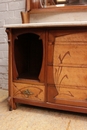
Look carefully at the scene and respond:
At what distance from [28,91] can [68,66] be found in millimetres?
410

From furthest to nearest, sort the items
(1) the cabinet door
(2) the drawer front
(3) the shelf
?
(3) the shelf < (2) the drawer front < (1) the cabinet door

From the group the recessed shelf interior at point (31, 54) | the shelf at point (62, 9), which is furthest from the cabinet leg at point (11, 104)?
the shelf at point (62, 9)

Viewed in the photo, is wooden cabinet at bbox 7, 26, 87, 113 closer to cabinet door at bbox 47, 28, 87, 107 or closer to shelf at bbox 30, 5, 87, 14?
cabinet door at bbox 47, 28, 87, 107

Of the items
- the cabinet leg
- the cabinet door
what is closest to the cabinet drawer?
the cabinet door

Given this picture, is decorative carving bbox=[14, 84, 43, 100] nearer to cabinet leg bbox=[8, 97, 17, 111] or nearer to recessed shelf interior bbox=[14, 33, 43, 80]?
cabinet leg bbox=[8, 97, 17, 111]

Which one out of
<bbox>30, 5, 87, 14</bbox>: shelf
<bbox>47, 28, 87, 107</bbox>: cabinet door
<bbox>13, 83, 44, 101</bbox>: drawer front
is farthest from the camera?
<bbox>30, 5, 87, 14</bbox>: shelf

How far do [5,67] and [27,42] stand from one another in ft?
1.47

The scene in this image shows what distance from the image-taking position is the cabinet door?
42.5 inches

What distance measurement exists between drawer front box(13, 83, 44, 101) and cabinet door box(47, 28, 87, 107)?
103 millimetres

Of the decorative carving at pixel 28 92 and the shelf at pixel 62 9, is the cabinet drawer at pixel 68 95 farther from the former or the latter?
the shelf at pixel 62 9

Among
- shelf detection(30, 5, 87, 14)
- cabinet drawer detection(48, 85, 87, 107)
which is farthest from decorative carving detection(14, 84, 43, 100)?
shelf detection(30, 5, 87, 14)

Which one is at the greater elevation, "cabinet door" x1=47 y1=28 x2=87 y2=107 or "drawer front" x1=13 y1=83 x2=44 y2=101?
"cabinet door" x1=47 y1=28 x2=87 y2=107

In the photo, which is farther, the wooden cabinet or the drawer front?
the drawer front

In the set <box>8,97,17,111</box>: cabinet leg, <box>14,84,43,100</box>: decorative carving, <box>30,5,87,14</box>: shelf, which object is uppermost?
<box>30,5,87,14</box>: shelf
